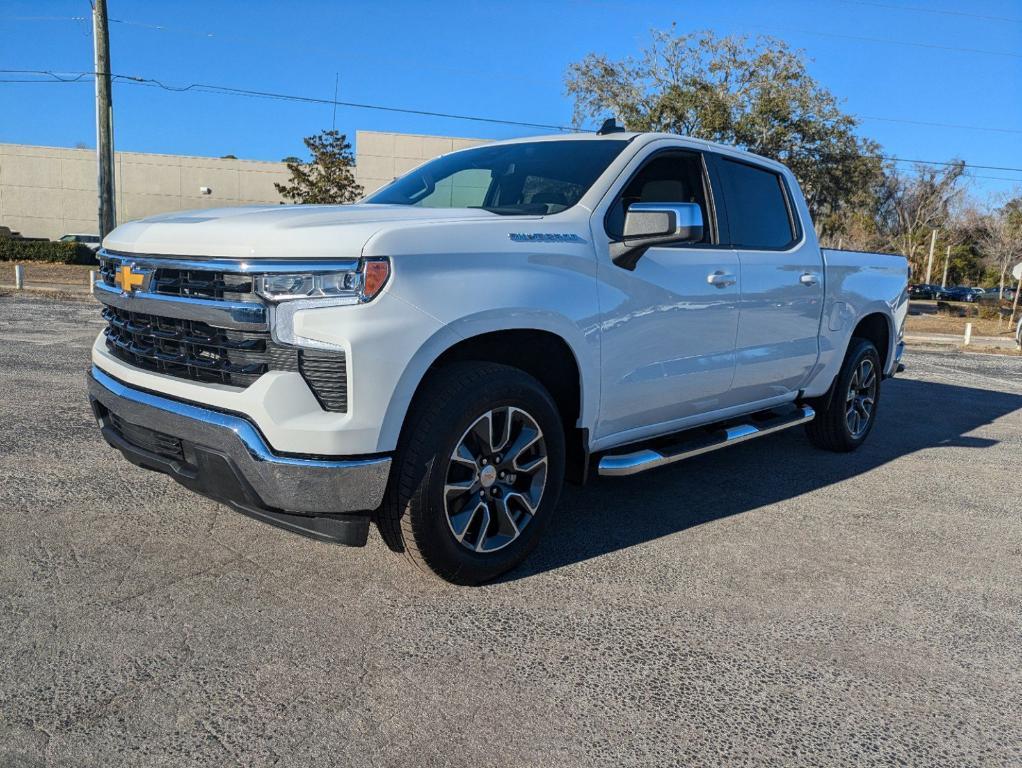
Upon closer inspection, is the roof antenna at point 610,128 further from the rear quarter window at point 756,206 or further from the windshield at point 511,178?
the rear quarter window at point 756,206

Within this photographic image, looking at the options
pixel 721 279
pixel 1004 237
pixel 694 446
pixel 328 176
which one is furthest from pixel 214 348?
pixel 1004 237

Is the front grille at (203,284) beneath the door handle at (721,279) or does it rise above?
beneath

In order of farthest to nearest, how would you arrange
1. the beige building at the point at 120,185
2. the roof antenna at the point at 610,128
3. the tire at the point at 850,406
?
the beige building at the point at 120,185 < the tire at the point at 850,406 < the roof antenna at the point at 610,128

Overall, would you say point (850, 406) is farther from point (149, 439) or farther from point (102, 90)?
point (102, 90)

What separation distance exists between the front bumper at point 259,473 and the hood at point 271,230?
23.4 inches

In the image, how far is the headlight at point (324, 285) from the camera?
2.91 meters

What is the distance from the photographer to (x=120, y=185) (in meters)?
40.0

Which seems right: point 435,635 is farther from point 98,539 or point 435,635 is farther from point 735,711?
point 98,539

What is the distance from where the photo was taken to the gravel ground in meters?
2.45

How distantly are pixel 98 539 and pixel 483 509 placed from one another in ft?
5.82

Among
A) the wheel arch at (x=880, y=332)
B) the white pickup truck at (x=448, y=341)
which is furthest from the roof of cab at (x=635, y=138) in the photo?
the wheel arch at (x=880, y=332)

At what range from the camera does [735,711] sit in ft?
8.71

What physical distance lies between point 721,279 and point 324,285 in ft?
7.71

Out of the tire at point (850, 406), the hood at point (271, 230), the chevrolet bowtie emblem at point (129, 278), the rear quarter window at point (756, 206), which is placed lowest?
the tire at point (850, 406)
